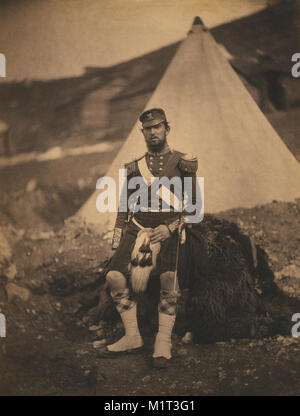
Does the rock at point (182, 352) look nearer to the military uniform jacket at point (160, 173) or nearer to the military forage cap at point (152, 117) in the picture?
the military uniform jacket at point (160, 173)

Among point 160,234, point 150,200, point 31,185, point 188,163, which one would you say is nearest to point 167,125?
point 188,163

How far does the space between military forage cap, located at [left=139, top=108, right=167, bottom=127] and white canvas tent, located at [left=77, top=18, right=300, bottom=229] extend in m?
0.09

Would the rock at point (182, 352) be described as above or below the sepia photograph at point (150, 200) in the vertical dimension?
below

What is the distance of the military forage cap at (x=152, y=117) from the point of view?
28.2 feet

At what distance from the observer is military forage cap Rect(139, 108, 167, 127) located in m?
8.60

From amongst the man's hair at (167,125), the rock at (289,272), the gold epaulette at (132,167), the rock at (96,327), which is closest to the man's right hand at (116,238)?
the gold epaulette at (132,167)

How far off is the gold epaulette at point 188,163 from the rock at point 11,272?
2789 mm

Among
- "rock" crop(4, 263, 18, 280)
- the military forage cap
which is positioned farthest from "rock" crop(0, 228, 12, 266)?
the military forage cap

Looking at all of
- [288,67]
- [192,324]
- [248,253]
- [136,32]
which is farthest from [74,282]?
[288,67]

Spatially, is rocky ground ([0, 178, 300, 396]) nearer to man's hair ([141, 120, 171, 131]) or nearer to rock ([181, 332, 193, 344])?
rock ([181, 332, 193, 344])

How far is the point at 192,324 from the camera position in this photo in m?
8.25

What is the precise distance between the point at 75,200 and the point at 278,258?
303 centimetres

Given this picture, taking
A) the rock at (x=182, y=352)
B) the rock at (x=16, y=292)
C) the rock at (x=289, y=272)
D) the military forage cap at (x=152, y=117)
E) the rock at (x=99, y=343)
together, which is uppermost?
the military forage cap at (x=152, y=117)
